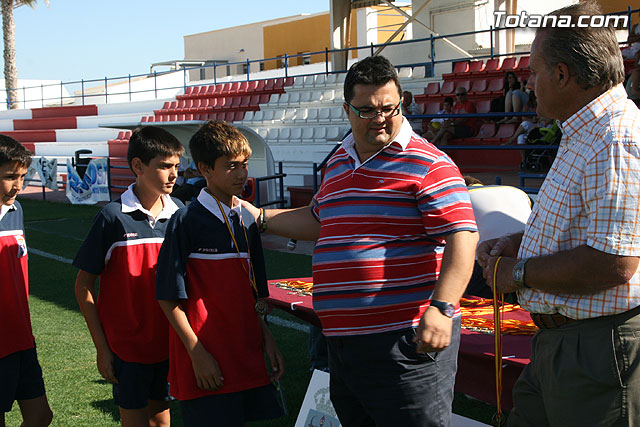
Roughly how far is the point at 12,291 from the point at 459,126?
9.45m

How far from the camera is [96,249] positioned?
9.11 feet

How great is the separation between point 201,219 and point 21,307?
1040 mm

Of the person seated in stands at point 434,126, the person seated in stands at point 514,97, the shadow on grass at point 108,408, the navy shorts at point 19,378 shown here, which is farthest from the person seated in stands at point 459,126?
the navy shorts at point 19,378

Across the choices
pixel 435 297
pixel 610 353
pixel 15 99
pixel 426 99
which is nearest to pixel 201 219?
pixel 435 297

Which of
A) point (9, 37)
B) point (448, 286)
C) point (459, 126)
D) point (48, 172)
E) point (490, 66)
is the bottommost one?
point (448, 286)

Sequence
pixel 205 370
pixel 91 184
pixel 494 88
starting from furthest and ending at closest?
pixel 91 184
pixel 494 88
pixel 205 370

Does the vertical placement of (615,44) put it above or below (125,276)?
above

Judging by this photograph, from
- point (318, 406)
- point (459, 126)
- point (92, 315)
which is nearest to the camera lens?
point (92, 315)

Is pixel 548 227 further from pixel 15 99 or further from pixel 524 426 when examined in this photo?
pixel 15 99

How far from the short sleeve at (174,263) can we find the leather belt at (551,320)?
46.5 inches

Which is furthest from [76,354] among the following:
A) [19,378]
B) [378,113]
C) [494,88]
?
[494,88]

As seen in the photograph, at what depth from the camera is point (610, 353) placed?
1.82 m

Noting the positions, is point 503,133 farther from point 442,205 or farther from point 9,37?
point 9,37

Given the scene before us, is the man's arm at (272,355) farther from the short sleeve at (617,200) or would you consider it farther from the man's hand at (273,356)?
the short sleeve at (617,200)
